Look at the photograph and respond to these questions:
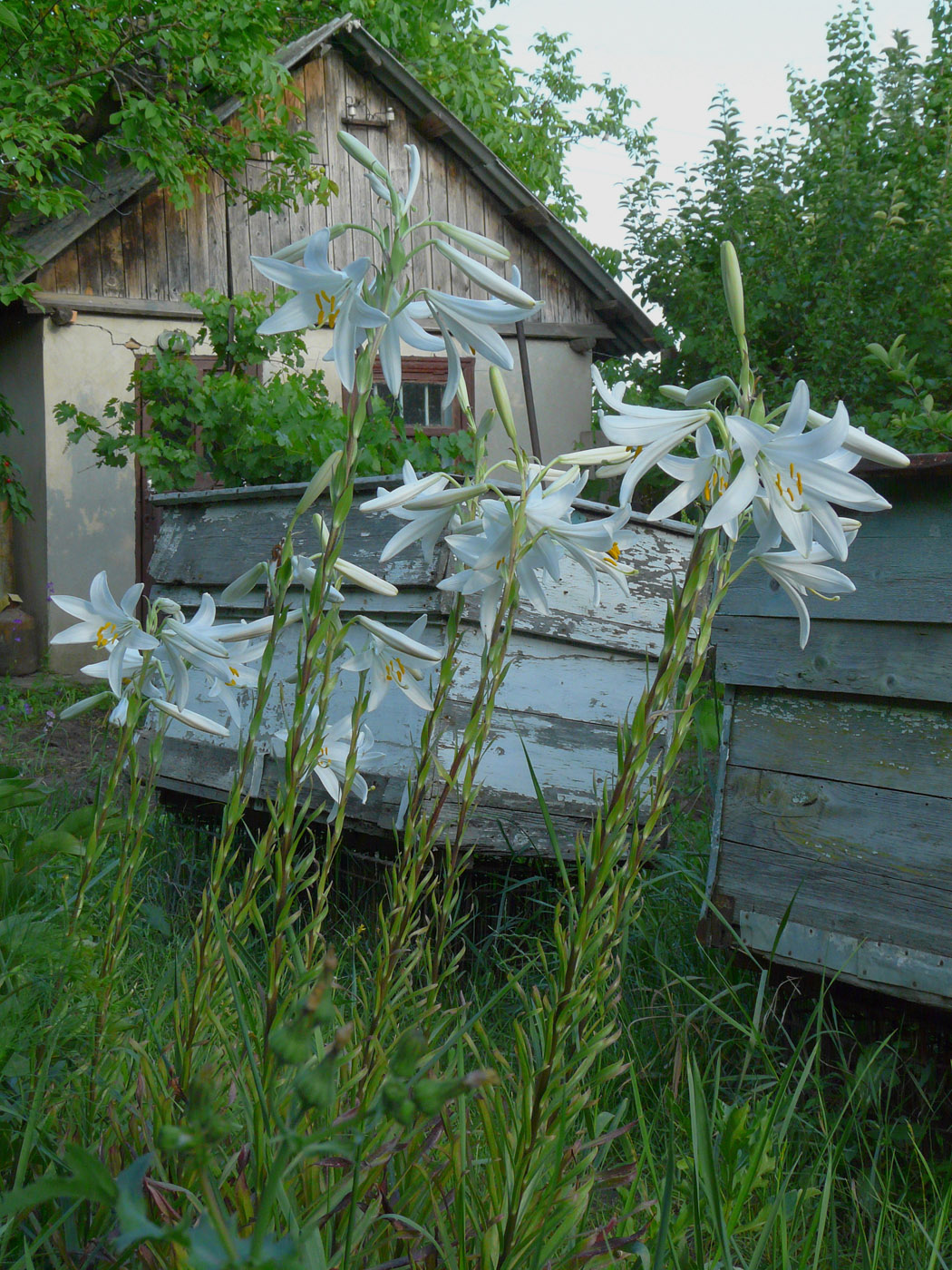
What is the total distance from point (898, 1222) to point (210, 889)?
1.44m

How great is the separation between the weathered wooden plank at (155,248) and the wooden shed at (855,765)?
24.2ft

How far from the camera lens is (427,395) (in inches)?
395

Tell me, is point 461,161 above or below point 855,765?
above

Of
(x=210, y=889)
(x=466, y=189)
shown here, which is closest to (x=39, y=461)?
(x=466, y=189)

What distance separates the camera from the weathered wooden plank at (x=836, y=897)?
2.01m

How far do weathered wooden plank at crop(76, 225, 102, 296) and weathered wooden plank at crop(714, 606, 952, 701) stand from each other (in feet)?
23.9

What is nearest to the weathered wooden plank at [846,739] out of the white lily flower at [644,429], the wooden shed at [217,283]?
the white lily flower at [644,429]

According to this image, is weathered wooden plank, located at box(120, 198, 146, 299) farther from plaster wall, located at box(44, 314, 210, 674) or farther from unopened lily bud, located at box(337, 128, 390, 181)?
unopened lily bud, located at box(337, 128, 390, 181)

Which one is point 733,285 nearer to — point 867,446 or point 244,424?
point 867,446

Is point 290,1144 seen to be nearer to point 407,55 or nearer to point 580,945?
point 580,945

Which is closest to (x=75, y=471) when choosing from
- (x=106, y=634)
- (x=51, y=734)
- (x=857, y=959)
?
(x=51, y=734)

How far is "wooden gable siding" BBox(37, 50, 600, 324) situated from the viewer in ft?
27.6

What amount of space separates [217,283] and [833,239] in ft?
17.8

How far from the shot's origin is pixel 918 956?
6.58 ft
